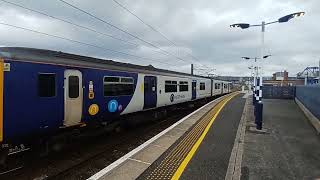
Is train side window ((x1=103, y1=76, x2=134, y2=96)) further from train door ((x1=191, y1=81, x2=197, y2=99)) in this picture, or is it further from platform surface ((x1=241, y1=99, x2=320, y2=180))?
train door ((x1=191, y1=81, x2=197, y2=99))

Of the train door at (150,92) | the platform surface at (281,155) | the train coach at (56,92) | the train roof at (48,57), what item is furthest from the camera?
the train door at (150,92)

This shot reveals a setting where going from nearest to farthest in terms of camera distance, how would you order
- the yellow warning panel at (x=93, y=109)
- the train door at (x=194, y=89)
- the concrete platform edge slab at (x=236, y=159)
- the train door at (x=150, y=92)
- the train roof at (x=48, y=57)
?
the concrete platform edge slab at (x=236, y=159)
the train roof at (x=48, y=57)
the yellow warning panel at (x=93, y=109)
the train door at (x=150, y=92)
the train door at (x=194, y=89)

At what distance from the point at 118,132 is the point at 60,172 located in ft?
17.3

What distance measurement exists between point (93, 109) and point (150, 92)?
193 inches

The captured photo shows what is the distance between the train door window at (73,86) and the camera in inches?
325

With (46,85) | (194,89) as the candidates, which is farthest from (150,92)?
(194,89)

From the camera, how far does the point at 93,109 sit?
9281 mm

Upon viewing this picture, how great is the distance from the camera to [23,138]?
7.09 meters

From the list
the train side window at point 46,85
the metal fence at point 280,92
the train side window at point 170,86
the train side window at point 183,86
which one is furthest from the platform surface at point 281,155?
the metal fence at point 280,92

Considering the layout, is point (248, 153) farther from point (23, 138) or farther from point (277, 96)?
point (277, 96)

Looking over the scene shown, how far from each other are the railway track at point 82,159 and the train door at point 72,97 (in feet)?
3.57

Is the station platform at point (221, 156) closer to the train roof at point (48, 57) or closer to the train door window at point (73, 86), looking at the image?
the train door window at point (73, 86)

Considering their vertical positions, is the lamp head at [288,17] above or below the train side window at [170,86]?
above

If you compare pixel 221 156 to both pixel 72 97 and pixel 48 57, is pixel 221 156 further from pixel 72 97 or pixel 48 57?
pixel 48 57
